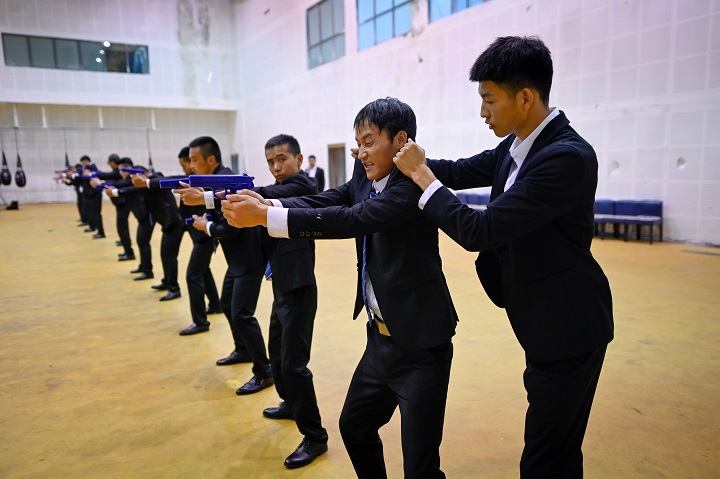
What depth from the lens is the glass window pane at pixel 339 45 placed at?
A: 1541 cm

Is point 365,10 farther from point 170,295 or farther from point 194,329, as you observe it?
point 194,329

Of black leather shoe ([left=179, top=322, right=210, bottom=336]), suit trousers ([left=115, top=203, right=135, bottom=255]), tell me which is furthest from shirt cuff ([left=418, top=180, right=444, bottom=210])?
suit trousers ([left=115, top=203, right=135, bottom=255])

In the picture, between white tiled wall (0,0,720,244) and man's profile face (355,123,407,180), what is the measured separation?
323 inches

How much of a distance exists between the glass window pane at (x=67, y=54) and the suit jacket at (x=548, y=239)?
2237 cm

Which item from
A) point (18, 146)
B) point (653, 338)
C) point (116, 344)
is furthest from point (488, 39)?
point (18, 146)

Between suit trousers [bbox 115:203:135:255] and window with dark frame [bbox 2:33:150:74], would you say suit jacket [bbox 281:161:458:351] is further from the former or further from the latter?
window with dark frame [bbox 2:33:150:74]

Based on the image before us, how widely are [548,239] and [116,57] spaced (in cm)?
2274

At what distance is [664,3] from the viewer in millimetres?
7965

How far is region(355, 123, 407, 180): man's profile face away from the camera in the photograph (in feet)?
5.63

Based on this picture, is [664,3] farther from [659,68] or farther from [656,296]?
[656,296]

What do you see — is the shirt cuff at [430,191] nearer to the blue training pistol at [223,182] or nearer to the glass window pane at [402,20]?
the blue training pistol at [223,182]

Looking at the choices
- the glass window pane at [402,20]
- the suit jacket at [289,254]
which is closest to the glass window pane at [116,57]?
the glass window pane at [402,20]

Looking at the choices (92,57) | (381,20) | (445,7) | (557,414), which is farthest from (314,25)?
(557,414)

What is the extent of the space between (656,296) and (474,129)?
263 inches
